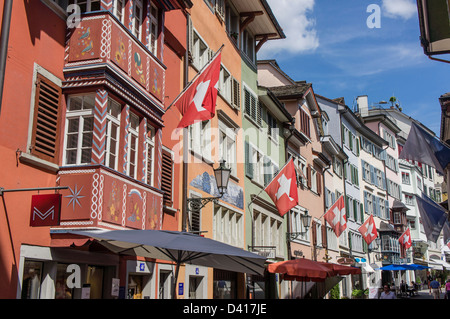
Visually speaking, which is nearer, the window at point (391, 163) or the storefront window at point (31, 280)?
the storefront window at point (31, 280)

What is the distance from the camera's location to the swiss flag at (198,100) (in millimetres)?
Result: 13047

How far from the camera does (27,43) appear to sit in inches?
397

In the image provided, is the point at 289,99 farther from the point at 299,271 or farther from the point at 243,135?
the point at 299,271

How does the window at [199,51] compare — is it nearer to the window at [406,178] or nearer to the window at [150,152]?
the window at [150,152]

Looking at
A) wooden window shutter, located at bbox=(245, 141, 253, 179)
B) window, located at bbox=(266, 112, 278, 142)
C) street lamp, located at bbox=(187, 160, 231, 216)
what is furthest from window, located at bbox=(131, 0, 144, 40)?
window, located at bbox=(266, 112, 278, 142)

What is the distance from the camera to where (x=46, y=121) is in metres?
10.4

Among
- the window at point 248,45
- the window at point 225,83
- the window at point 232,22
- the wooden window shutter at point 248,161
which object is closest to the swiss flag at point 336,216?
the wooden window shutter at point 248,161

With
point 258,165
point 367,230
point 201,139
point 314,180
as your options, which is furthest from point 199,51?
point 367,230

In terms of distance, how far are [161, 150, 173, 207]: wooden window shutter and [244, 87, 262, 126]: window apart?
864cm

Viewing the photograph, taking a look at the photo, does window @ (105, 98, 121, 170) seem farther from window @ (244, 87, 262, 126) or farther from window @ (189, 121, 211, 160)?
window @ (244, 87, 262, 126)

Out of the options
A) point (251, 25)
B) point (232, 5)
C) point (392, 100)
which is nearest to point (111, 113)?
point (232, 5)

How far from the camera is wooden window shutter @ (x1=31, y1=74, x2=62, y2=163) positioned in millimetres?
10133

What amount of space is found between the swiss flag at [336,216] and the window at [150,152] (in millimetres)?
16514

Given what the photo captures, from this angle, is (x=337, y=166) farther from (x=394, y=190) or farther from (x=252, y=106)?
(x=394, y=190)
